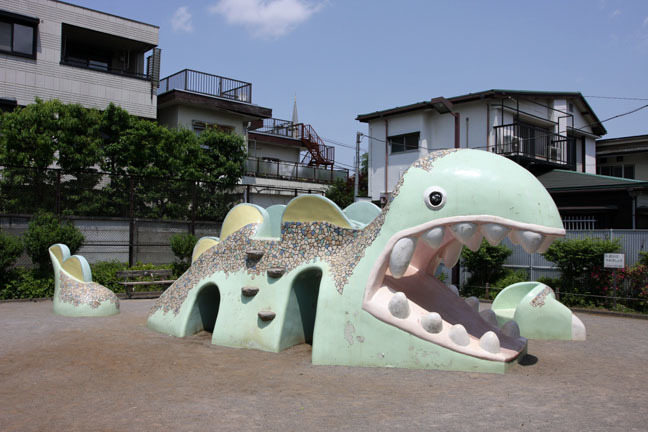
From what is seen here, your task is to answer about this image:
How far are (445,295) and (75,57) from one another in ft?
68.8

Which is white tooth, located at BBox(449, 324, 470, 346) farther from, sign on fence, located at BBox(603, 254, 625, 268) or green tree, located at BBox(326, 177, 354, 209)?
green tree, located at BBox(326, 177, 354, 209)

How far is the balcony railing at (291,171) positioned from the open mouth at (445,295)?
19.3 m

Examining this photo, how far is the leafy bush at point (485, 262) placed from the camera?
15625 mm

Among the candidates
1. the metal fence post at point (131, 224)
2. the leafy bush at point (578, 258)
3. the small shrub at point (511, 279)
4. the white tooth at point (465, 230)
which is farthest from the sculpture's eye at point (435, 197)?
the metal fence post at point (131, 224)

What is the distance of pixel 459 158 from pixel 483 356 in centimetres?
243

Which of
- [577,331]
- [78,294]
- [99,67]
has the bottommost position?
[577,331]

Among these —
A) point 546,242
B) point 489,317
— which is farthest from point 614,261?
point 546,242

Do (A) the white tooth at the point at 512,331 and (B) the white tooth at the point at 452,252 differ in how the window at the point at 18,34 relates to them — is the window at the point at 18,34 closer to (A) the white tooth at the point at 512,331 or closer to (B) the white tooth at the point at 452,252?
(B) the white tooth at the point at 452,252

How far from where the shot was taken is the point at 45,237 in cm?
1401

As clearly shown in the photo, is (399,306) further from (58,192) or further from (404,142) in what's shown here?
(404,142)

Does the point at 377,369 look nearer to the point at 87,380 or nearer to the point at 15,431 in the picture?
the point at 87,380

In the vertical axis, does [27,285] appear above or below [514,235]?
below

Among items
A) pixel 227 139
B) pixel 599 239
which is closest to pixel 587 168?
Answer: pixel 599 239

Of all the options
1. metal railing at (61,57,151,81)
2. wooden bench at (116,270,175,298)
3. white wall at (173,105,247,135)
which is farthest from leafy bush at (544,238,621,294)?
metal railing at (61,57,151,81)
